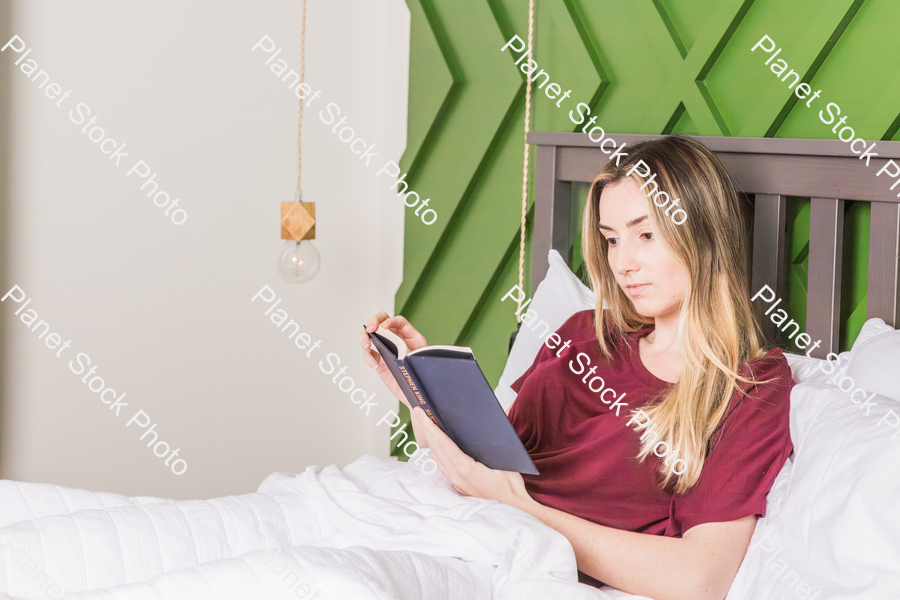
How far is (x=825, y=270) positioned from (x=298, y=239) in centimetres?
109

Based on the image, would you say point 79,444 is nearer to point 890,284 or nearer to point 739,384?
point 739,384

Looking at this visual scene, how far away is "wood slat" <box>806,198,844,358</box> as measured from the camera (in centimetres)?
112

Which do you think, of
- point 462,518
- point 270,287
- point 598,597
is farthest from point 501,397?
point 270,287

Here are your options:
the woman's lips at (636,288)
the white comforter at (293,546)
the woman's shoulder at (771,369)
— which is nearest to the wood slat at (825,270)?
the woman's shoulder at (771,369)

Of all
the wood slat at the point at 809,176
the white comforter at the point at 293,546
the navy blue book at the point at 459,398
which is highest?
the wood slat at the point at 809,176

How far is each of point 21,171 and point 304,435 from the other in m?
0.91

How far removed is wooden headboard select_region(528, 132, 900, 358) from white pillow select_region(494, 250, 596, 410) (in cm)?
28

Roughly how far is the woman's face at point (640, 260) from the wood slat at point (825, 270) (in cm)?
19

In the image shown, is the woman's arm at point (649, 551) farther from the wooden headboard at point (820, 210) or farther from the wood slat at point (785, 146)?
the wood slat at point (785, 146)

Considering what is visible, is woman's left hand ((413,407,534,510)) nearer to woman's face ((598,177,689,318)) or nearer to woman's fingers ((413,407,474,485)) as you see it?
woman's fingers ((413,407,474,485))

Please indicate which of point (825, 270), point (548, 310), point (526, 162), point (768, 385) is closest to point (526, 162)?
point (526, 162)

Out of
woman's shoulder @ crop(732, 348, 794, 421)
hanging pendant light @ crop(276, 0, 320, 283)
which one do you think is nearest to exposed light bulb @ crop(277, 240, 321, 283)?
hanging pendant light @ crop(276, 0, 320, 283)

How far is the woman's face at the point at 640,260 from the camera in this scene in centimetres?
111

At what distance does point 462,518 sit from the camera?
3.26 feet
